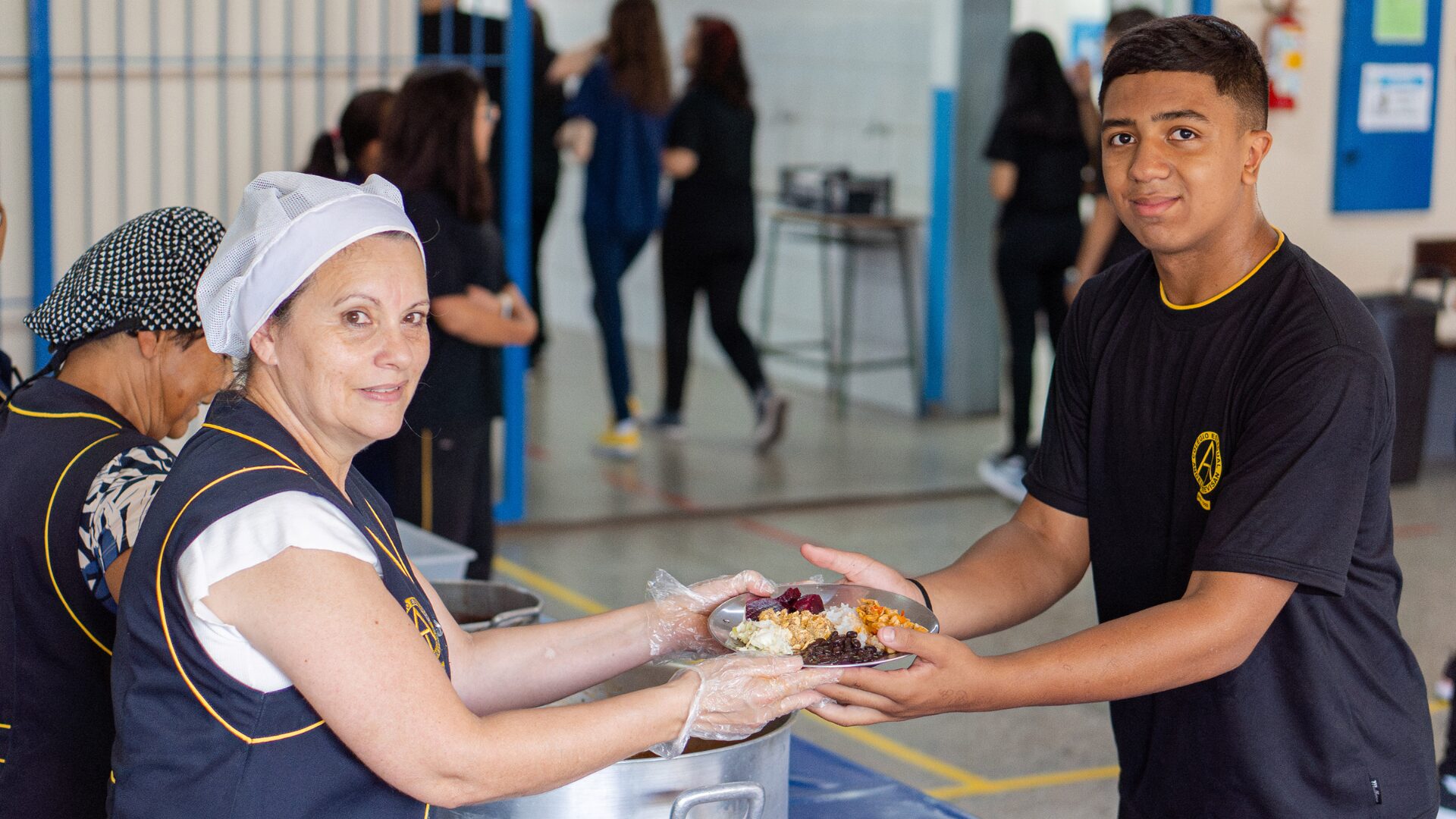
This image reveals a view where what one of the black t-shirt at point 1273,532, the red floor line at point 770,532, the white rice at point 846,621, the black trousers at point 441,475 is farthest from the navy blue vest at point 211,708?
the red floor line at point 770,532

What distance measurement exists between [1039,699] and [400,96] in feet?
8.87

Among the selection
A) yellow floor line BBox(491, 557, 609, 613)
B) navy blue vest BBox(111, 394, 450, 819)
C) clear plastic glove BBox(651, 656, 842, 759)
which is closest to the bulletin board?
yellow floor line BBox(491, 557, 609, 613)

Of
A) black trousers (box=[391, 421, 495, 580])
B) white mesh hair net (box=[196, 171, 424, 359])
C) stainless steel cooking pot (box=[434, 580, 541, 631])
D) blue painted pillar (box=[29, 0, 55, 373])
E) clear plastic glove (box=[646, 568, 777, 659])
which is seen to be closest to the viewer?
white mesh hair net (box=[196, 171, 424, 359])

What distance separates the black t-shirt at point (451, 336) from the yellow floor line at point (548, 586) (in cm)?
87

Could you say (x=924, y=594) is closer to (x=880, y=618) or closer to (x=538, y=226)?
(x=880, y=618)

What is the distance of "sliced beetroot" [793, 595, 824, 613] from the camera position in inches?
77.7

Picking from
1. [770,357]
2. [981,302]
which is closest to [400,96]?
[981,302]

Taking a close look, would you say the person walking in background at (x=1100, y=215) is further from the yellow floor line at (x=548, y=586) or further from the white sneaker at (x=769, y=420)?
the yellow floor line at (x=548, y=586)

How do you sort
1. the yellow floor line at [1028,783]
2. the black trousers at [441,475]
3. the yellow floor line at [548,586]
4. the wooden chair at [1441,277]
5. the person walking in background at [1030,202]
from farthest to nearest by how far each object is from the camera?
the wooden chair at [1441,277] < the person walking in background at [1030,202] < the yellow floor line at [548,586] < the black trousers at [441,475] < the yellow floor line at [1028,783]

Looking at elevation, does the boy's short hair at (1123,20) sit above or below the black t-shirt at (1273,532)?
above

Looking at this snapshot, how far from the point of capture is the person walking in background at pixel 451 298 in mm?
3916

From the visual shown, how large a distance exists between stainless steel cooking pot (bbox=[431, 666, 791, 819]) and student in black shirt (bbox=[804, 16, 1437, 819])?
0.45 ft

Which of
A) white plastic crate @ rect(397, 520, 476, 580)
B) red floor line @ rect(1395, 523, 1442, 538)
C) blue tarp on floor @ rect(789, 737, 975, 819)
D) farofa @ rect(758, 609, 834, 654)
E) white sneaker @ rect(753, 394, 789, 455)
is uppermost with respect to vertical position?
farofa @ rect(758, 609, 834, 654)

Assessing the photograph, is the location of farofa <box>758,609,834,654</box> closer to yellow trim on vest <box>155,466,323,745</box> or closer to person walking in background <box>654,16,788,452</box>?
yellow trim on vest <box>155,466,323,745</box>
